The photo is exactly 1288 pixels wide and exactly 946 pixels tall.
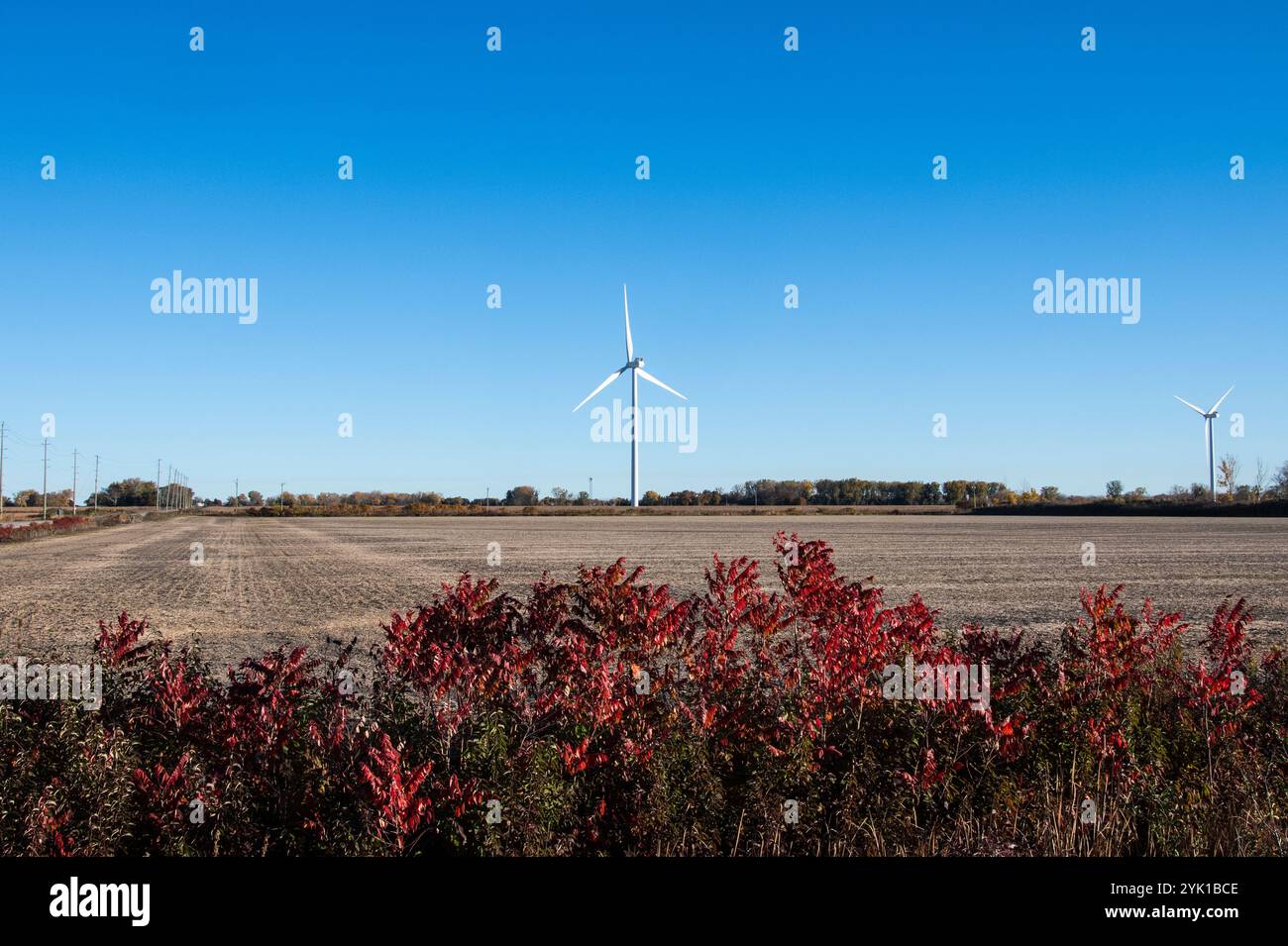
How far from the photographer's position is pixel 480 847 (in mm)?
4809
